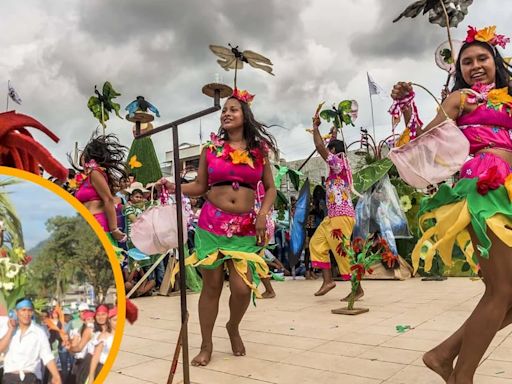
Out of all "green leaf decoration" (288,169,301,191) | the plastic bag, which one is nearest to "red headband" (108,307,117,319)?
the plastic bag

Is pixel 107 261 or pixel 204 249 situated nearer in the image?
pixel 107 261

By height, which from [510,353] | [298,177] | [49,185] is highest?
[298,177]

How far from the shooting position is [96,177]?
3717mm

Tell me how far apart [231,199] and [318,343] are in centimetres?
116

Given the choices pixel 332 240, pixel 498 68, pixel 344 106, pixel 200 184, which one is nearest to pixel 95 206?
pixel 200 184

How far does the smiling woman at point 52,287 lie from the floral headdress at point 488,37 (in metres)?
2.00

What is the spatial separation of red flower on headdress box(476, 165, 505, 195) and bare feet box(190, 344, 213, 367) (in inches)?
71.4

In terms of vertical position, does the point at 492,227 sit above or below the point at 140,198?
below

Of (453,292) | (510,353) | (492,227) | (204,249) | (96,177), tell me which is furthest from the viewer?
(453,292)

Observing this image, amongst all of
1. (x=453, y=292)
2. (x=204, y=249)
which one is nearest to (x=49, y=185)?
(x=204, y=249)

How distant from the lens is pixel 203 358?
9.77ft

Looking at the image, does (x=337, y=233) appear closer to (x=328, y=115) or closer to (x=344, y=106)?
(x=328, y=115)

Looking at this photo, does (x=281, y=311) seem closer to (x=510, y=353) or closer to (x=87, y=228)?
(x=510, y=353)

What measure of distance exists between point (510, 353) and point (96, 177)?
2978 mm
